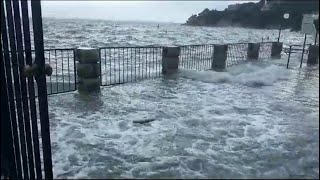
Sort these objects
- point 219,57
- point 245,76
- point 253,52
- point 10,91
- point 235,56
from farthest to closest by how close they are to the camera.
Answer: point 235,56
point 253,52
point 219,57
point 245,76
point 10,91

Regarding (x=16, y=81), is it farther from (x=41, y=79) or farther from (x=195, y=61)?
(x=195, y=61)

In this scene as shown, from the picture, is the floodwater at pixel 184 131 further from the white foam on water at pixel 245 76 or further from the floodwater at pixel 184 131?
the white foam on water at pixel 245 76

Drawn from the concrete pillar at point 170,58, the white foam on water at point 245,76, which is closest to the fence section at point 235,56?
the white foam on water at point 245,76

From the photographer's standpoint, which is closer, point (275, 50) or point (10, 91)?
point (10, 91)

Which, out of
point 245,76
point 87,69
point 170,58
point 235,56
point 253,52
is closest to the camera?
point 87,69

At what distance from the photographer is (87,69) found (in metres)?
9.63

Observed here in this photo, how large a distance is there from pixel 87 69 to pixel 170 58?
4245 millimetres

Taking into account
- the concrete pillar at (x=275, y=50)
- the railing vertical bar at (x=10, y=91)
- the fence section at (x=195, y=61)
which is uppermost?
the railing vertical bar at (x=10, y=91)

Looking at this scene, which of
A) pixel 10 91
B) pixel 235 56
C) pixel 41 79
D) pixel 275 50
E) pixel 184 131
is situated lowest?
pixel 235 56

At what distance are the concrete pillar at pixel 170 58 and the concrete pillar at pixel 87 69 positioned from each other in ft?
12.3

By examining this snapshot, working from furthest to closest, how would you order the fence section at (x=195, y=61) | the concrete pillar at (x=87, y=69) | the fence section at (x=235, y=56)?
the fence section at (x=235, y=56) → the fence section at (x=195, y=61) → the concrete pillar at (x=87, y=69)

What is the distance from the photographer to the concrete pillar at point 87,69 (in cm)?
952

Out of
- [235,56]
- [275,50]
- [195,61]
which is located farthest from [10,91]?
[235,56]

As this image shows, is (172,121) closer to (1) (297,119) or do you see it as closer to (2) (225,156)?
(2) (225,156)
